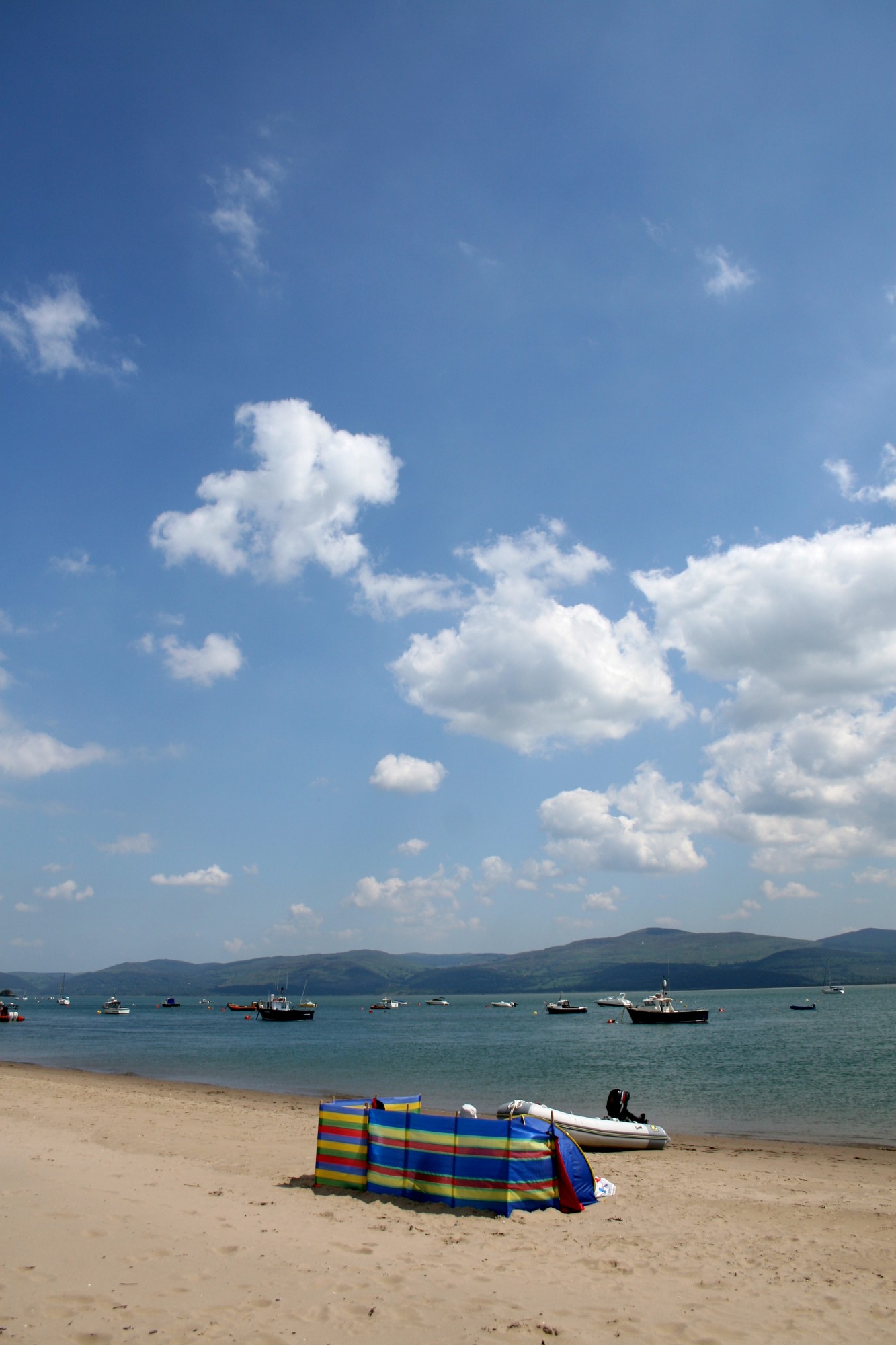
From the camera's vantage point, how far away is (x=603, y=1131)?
22016mm

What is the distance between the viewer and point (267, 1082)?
4375cm

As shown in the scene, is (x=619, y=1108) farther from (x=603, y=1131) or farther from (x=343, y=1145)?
(x=343, y=1145)

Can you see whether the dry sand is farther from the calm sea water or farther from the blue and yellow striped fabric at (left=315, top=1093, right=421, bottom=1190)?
the calm sea water

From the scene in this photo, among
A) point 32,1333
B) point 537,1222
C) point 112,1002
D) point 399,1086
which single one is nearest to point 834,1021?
point 399,1086

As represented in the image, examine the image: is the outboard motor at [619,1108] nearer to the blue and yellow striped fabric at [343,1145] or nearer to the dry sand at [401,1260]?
the dry sand at [401,1260]

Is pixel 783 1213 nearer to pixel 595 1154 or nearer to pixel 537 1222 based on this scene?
pixel 537 1222

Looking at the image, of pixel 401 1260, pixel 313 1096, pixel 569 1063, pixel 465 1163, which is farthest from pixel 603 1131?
pixel 569 1063

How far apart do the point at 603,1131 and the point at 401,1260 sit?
1337cm

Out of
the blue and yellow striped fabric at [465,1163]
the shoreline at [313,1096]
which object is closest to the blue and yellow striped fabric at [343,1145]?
the blue and yellow striped fabric at [465,1163]

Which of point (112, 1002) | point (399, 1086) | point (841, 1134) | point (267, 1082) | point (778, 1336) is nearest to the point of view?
point (778, 1336)

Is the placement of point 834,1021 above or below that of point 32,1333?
below

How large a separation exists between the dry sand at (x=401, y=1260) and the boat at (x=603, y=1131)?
3059 millimetres

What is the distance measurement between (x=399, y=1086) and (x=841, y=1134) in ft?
64.7

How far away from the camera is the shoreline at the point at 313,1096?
25.5 metres
